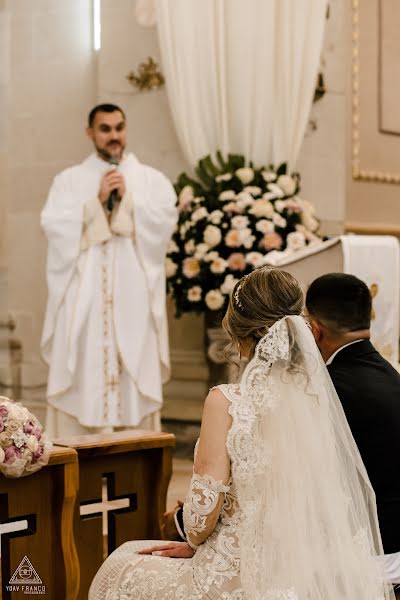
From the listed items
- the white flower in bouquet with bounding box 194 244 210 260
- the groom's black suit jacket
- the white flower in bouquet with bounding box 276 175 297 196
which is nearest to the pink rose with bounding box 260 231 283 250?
the white flower in bouquet with bounding box 194 244 210 260

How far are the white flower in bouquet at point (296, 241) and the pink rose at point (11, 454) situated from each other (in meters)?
3.52

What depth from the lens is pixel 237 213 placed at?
664 cm

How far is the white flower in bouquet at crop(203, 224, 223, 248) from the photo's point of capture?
21.4 feet

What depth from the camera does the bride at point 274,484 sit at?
2.60m

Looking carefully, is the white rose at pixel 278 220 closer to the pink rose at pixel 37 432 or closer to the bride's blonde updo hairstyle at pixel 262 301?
the pink rose at pixel 37 432

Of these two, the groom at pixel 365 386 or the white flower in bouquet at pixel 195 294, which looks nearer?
the groom at pixel 365 386

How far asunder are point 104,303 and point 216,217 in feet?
3.26

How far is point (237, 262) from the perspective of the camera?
6492mm

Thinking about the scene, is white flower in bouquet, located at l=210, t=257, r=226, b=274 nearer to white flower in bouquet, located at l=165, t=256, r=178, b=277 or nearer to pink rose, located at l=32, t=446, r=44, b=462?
white flower in bouquet, located at l=165, t=256, r=178, b=277

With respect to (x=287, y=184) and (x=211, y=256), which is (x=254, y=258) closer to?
(x=211, y=256)

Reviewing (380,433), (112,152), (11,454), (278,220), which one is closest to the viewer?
(380,433)

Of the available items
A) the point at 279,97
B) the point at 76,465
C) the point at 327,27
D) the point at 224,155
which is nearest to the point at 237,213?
the point at 224,155

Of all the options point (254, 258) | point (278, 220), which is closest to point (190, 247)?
point (254, 258)

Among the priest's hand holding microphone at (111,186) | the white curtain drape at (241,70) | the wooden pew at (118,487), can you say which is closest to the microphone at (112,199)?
the priest's hand holding microphone at (111,186)
